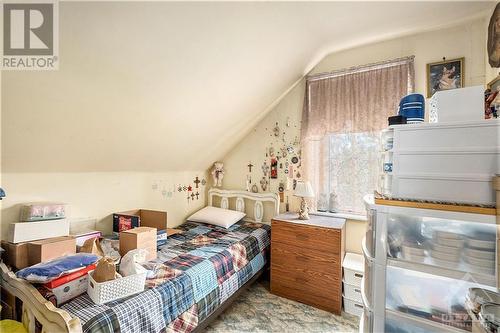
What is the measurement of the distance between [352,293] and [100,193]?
9.03 feet

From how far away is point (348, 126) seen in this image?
102 inches

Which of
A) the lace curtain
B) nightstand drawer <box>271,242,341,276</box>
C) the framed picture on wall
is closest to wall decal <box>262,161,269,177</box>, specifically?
the lace curtain

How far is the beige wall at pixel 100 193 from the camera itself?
1.79 metres

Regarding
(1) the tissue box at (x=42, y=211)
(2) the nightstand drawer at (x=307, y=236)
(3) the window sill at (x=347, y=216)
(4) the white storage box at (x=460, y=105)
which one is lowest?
(2) the nightstand drawer at (x=307, y=236)

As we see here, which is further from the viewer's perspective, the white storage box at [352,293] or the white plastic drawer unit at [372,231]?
the white storage box at [352,293]

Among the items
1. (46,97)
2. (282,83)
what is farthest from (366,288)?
(46,97)

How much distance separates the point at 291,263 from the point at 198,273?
3.59ft

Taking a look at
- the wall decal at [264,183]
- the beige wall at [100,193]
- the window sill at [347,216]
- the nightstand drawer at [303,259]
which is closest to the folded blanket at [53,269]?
the beige wall at [100,193]

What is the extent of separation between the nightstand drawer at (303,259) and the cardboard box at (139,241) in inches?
50.3

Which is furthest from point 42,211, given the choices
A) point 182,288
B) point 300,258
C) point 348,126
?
point 348,126

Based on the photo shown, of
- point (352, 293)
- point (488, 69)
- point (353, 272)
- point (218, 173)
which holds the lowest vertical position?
point (352, 293)

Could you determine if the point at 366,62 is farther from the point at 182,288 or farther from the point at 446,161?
the point at 182,288

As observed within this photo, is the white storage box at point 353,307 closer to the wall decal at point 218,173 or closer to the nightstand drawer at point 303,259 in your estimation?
the nightstand drawer at point 303,259

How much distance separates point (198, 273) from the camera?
179 cm
